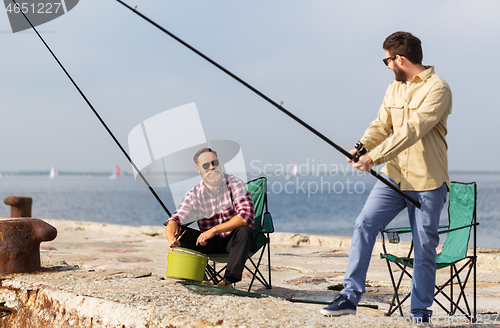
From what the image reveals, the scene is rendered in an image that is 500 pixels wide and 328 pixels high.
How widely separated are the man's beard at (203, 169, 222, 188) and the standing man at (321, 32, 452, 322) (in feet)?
3.94

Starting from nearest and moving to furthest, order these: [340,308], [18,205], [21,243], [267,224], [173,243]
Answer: [340,308], [173,243], [21,243], [267,224], [18,205]

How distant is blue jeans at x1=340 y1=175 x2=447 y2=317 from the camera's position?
2252 mm

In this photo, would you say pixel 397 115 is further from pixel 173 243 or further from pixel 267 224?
pixel 173 243

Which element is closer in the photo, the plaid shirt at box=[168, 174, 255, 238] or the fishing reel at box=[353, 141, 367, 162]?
the fishing reel at box=[353, 141, 367, 162]

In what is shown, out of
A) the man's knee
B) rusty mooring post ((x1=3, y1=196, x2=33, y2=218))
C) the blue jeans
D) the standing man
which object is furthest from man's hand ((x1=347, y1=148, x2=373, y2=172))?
rusty mooring post ((x1=3, y1=196, x2=33, y2=218))

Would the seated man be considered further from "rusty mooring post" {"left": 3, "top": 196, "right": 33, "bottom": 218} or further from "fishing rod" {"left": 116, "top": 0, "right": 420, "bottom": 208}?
"rusty mooring post" {"left": 3, "top": 196, "right": 33, "bottom": 218}

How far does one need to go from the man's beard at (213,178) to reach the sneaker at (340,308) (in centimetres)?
134

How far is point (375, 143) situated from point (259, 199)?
150cm

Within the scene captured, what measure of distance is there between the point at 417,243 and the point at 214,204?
1.45m

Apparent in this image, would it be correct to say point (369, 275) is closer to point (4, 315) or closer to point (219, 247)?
point (219, 247)

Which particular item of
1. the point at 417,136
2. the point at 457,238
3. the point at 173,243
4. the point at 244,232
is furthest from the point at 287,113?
the point at 457,238

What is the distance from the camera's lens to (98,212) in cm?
3462

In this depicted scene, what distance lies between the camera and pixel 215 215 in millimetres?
3219

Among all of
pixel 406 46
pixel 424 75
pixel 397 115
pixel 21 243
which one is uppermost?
pixel 406 46
